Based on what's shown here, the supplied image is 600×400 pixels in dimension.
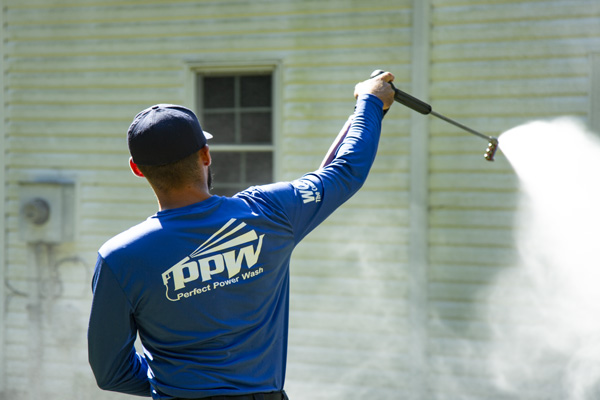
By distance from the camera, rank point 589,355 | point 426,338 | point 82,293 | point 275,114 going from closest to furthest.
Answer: point 589,355 → point 426,338 → point 275,114 → point 82,293

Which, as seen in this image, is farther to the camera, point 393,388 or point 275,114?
point 275,114

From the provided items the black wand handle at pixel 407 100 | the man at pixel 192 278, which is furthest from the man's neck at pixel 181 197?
the black wand handle at pixel 407 100

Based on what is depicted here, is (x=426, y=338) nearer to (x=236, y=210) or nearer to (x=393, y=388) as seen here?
(x=393, y=388)

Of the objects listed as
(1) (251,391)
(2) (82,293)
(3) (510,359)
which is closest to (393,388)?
(3) (510,359)

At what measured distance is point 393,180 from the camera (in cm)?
525

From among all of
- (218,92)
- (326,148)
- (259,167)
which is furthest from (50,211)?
(326,148)

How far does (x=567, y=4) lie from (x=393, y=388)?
10.7 ft

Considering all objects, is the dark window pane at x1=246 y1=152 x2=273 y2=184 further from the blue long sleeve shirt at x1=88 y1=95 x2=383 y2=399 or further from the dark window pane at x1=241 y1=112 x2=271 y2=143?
the blue long sleeve shirt at x1=88 y1=95 x2=383 y2=399

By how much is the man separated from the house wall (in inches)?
128

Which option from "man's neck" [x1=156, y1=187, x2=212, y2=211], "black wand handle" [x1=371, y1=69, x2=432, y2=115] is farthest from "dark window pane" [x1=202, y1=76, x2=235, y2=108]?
"man's neck" [x1=156, y1=187, x2=212, y2=211]

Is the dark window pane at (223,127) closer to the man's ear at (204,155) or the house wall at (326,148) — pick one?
the house wall at (326,148)

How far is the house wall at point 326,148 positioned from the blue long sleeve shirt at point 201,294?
10.7ft

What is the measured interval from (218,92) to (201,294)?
A: 415 centimetres

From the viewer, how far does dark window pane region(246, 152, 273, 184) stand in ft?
18.8
